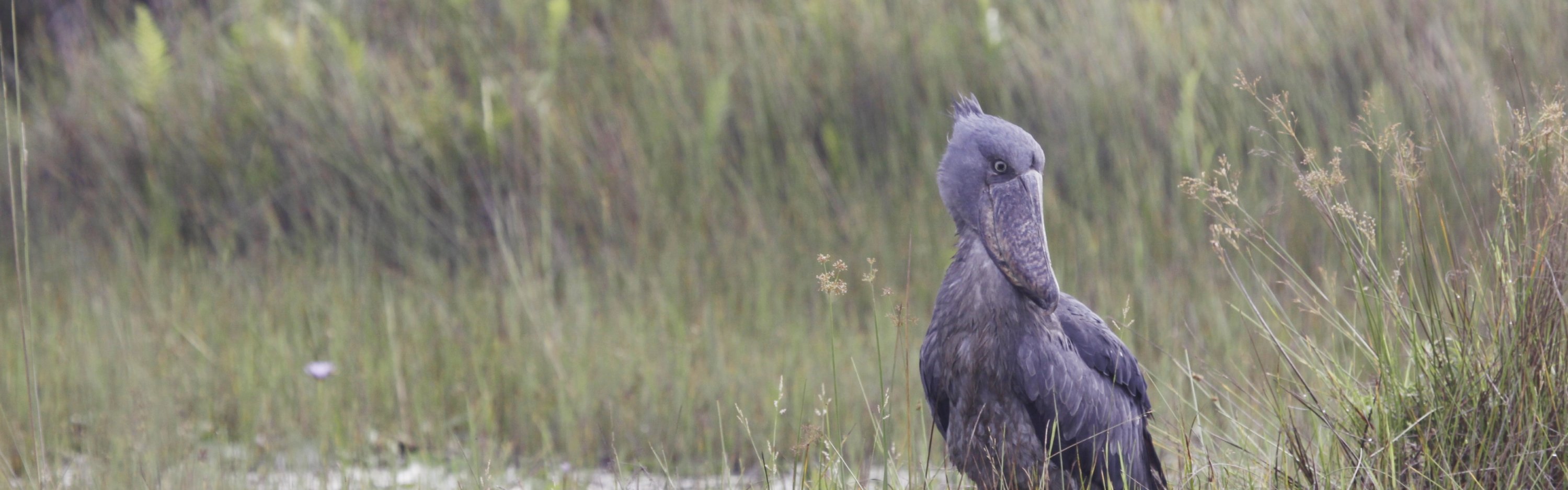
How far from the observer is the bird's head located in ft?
8.41

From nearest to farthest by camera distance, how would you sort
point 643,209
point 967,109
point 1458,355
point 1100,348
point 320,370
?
point 1458,355 < point 1100,348 < point 967,109 < point 320,370 < point 643,209

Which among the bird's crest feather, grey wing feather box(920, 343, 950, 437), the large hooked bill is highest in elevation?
the bird's crest feather

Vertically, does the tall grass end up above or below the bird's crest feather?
below

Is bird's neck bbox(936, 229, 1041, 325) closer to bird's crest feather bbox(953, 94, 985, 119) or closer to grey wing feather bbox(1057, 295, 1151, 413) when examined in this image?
grey wing feather bbox(1057, 295, 1151, 413)

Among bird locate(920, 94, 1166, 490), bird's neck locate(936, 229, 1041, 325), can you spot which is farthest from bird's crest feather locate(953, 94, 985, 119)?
bird's neck locate(936, 229, 1041, 325)

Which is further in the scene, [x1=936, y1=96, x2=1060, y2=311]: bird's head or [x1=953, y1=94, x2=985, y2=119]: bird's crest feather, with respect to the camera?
[x1=953, y1=94, x2=985, y2=119]: bird's crest feather

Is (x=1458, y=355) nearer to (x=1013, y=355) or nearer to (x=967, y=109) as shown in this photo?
(x=1013, y=355)

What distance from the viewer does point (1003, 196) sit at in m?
2.64

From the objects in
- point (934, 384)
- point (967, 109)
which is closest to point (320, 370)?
point (934, 384)

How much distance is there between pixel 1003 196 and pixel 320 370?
2311 millimetres

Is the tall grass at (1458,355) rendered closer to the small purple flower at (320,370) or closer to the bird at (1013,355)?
the bird at (1013,355)

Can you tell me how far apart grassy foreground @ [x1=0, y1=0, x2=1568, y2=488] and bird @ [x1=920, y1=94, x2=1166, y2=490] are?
273 mm

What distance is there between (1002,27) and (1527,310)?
152 inches

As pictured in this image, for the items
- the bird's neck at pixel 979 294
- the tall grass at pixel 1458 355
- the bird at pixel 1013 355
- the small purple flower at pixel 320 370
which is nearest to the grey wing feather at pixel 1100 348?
the bird at pixel 1013 355
